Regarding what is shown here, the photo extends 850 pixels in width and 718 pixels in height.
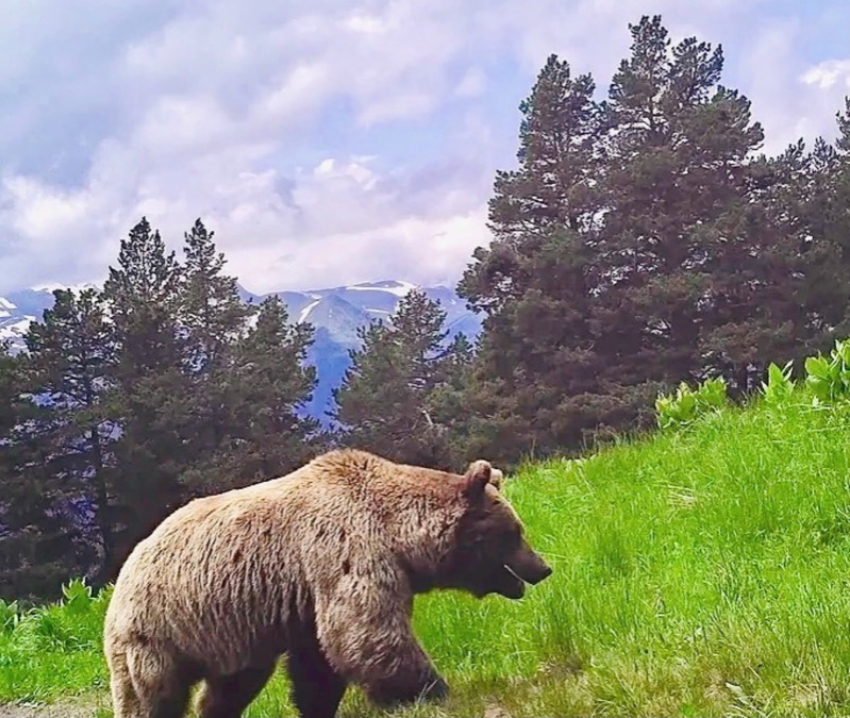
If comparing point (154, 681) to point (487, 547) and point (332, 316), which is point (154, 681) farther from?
point (332, 316)

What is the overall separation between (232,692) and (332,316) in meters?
70.1

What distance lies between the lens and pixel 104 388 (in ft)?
102

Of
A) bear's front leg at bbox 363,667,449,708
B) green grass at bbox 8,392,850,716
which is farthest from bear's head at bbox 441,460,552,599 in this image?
bear's front leg at bbox 363,667,449,708

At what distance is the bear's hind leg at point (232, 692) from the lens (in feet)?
14.0

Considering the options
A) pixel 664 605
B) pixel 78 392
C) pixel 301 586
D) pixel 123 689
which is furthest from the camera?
pixel 78 392

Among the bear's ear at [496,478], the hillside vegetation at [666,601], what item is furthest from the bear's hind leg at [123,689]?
the bear's ear at [496,478]

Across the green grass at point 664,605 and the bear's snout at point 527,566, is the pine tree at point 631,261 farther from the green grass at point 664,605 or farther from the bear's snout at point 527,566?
the bear's snout at point 527,566

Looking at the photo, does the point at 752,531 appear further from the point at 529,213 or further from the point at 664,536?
the point at 529,213

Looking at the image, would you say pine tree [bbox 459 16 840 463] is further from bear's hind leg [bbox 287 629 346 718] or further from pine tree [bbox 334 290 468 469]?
bear's hind leg [bbox 287 629 346 718]

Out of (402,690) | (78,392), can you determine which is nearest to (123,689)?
(402,690)

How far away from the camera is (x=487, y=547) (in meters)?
4.31

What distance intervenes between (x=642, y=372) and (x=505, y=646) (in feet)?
78.4

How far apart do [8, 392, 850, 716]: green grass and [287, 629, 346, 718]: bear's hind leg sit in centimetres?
15

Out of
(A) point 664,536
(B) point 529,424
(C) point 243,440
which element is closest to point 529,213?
(B) point 529,424
